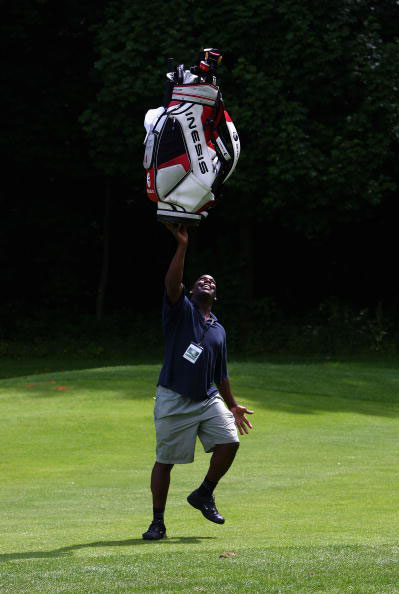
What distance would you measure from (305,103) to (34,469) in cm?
1730

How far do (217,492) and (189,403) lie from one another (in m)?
2.99

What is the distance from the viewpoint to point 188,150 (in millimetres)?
7750

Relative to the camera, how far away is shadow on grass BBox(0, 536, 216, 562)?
7216mm

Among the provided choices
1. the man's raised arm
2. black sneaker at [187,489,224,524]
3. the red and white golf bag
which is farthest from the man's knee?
the red and white golf bag

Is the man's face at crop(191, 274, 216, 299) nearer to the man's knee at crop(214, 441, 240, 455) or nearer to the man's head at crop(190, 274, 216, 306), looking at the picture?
the man's head at crop(190, 274, 216, 306)

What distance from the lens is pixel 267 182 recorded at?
2766 centimetres

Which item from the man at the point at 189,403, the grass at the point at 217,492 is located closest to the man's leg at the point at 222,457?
the man at the point at 189,403

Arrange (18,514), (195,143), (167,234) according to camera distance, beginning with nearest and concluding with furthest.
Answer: (195,143), (18,514), (167,234)

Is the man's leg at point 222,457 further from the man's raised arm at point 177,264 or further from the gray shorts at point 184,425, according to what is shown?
the man's raised arm at point 177,264

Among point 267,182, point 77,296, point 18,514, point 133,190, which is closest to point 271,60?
point 267,182

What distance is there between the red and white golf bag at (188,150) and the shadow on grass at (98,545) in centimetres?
230

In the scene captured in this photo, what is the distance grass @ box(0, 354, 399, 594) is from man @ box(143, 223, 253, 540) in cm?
38

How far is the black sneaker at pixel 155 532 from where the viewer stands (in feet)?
26.4

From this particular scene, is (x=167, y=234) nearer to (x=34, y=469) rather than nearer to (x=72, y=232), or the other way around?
(x=72, y=232)
